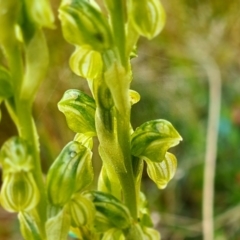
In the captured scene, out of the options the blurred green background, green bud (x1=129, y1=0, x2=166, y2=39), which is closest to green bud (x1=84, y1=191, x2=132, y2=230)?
green bud (x1=129, y1=0, x2=166, y2=39)

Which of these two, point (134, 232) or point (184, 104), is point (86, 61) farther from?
point (184, 104)

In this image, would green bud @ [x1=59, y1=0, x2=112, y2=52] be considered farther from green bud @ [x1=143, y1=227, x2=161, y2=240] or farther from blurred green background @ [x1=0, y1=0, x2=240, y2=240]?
blurred green background @ [x1=0, y1=0, x2=240, y2=240]

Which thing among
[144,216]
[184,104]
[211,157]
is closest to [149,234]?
[144,216]

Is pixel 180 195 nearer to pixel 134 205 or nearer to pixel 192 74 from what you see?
pixel 192 74

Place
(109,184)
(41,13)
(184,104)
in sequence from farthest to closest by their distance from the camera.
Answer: (184,104)
(109,184)
(41,13)

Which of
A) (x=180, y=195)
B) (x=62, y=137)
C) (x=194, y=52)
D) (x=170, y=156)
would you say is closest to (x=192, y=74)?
(x=194, y=52)

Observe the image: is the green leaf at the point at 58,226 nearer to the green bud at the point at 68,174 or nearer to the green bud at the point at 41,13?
the green bud at the point at 68,174

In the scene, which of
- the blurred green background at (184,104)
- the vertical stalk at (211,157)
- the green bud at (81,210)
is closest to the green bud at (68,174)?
the green bud at (81,210)
